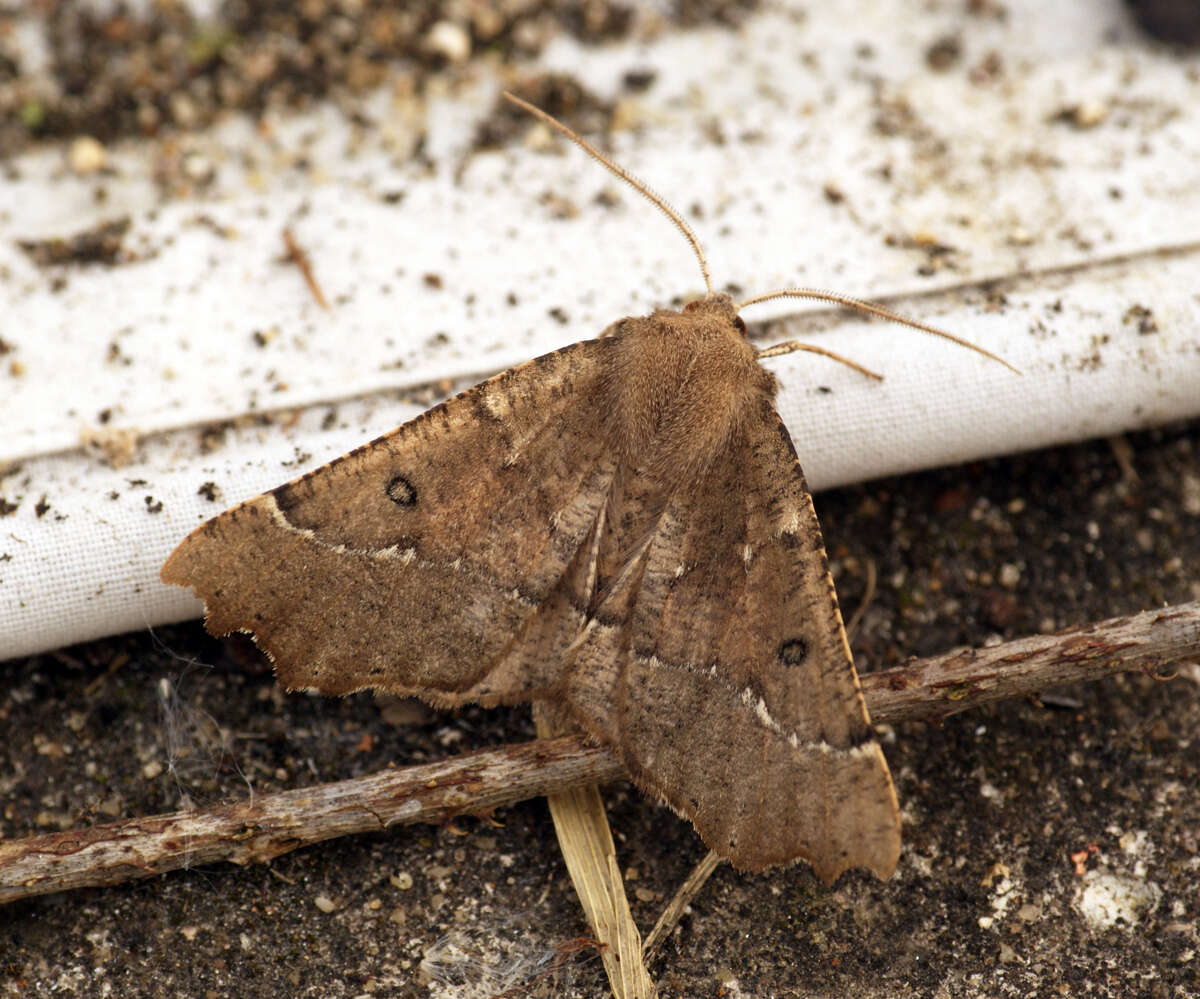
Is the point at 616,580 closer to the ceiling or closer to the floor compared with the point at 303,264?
closer to the floor

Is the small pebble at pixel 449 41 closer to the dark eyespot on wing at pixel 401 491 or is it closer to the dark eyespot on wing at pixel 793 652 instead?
the dark eyespot on wing at pixel 401 491

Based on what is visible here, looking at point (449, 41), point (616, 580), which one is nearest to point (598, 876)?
point (616, 580)

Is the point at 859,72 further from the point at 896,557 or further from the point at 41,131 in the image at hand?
the point at 41,131

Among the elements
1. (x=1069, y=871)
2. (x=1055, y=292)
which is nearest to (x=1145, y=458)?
(x=1055, y=292)

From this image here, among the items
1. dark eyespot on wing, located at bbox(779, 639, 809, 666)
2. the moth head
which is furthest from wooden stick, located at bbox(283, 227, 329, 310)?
→ dark eyespot on wing, located at bbox(779, 639, 809, 666)

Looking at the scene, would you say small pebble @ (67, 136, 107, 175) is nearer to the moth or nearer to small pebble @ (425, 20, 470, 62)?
small pebble @ (425, 20, 470, 62)

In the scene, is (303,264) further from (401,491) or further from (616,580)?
(616,580)
